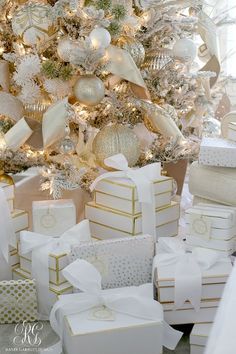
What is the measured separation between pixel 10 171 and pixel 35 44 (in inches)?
23.3

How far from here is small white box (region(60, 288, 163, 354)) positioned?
4.32ft

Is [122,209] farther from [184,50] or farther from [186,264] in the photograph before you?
[184,50]

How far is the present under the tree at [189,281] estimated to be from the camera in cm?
146

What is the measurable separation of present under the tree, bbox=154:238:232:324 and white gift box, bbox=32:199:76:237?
0.37 meters

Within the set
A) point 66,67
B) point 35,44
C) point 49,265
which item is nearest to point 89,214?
point 49,265

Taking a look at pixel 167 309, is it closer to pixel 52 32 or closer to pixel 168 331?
pixel 168 331

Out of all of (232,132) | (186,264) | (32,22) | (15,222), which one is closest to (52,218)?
(15,222)

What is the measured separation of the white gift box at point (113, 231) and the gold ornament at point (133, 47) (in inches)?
29.4

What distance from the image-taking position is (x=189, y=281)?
4.78 feet

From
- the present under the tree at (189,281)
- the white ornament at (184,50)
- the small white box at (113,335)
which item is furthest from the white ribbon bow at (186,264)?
the white ornament at (184,50)

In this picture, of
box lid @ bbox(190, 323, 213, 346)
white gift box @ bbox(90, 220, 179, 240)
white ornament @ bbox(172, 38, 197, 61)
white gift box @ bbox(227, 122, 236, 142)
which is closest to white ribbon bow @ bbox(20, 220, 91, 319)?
white gift box @ bbox(90, 220, 179, 240)

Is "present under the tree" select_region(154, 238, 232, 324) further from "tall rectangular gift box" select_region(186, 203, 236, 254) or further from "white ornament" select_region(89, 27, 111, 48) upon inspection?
"white ornament" select_region(89, 27, 111, 48)

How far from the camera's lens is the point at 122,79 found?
2252 mm

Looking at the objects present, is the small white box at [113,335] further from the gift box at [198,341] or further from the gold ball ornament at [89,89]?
the gold ball ornament at [89,89]
